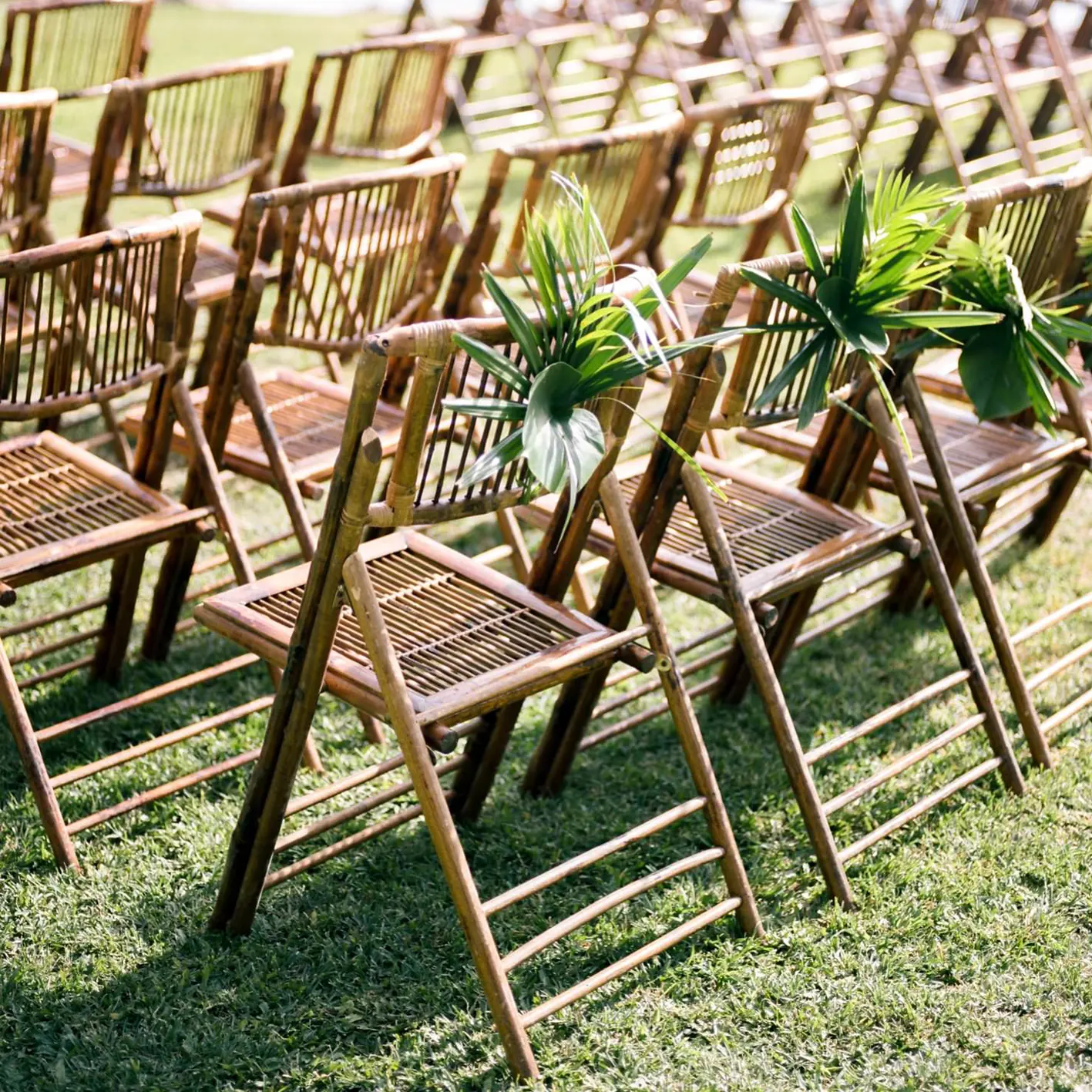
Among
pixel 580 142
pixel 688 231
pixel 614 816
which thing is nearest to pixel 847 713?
pixel 614 816

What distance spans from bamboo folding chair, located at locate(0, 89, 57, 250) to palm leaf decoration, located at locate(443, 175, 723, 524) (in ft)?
5.26

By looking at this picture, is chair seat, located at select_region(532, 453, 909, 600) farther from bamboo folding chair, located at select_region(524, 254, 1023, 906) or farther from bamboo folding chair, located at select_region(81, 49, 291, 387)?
bamboo folding chair, located at select_region(81, 49, 291, 387)

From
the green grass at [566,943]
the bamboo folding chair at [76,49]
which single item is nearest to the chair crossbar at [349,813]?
the green grass at [566,943]

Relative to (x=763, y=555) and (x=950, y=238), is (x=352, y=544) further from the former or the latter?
(x=950, y=238)

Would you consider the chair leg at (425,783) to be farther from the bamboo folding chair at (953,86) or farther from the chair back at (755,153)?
the bamboo folding chair at (953,86)

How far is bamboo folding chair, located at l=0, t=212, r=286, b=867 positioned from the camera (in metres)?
2.90

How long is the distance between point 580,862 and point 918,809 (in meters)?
0.91

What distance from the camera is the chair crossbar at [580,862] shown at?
2.60 metres

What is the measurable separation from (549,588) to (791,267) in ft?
2.50

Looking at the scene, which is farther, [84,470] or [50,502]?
[84,470]

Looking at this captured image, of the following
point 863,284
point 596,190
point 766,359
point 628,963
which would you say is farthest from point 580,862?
point 596,190

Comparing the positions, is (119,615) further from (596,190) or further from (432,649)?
(596,190)

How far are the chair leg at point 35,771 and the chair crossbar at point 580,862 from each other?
0.86 m

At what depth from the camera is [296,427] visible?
12.6ft
